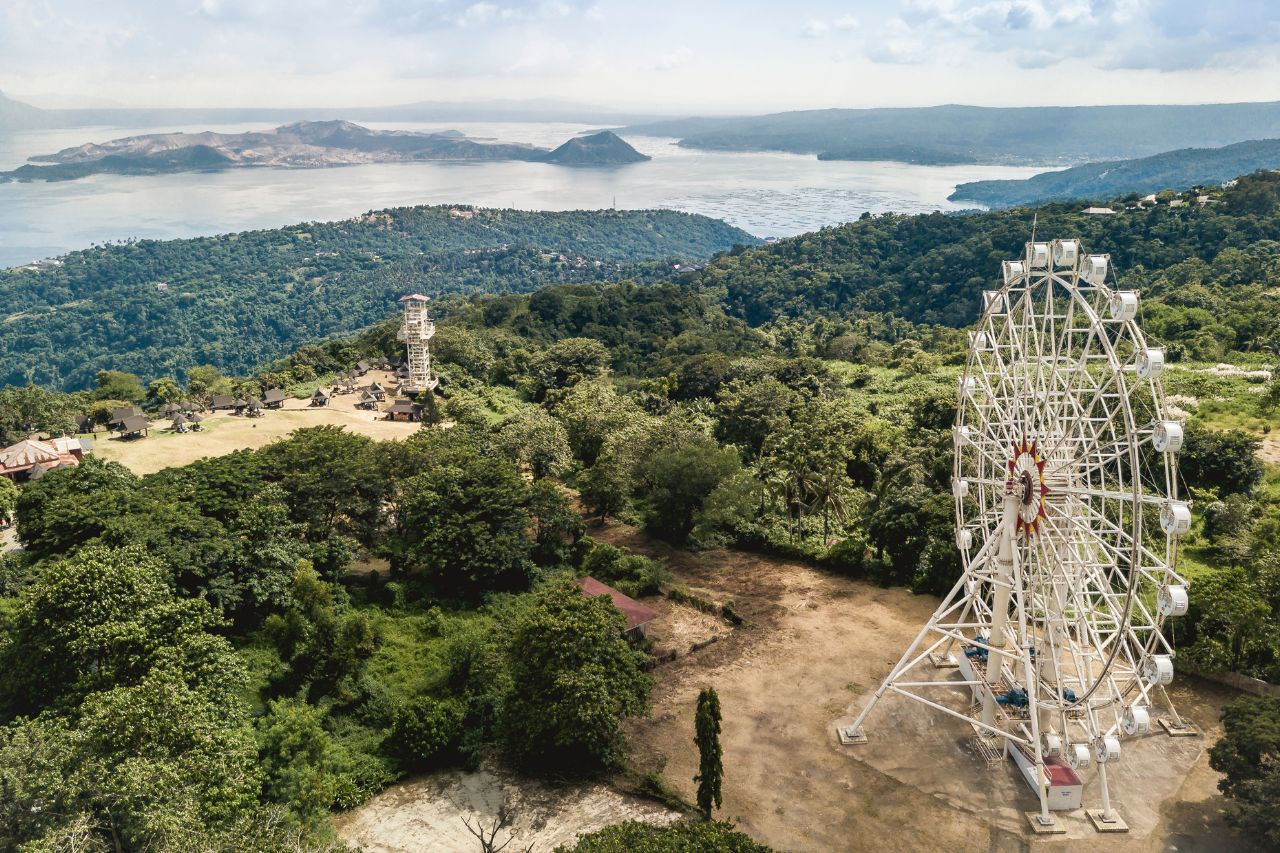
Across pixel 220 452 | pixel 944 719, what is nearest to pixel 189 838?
pixel 944 719

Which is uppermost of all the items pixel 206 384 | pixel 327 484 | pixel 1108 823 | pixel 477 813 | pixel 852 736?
pixel 327 484

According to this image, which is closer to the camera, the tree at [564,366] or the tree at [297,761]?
the tree at [297,761]

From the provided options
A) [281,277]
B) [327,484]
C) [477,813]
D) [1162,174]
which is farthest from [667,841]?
[1162,174]

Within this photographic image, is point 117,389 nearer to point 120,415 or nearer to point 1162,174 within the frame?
point 120,415

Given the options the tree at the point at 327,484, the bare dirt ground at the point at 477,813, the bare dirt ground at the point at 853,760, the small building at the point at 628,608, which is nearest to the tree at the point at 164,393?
the tree at the point at 327,484

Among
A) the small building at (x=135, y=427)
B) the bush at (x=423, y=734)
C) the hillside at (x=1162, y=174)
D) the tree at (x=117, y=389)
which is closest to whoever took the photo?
the bush at (x=423, y=734)

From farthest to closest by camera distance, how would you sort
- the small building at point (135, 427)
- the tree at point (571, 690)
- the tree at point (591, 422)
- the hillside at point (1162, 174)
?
the hillside at point (1162, 174), the small building at point (135, 427), the tree at point (591, 422), the tree at point (571, 690)

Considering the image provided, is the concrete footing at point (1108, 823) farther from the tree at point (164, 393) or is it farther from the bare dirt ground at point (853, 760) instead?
the tree at point (164, 393)
